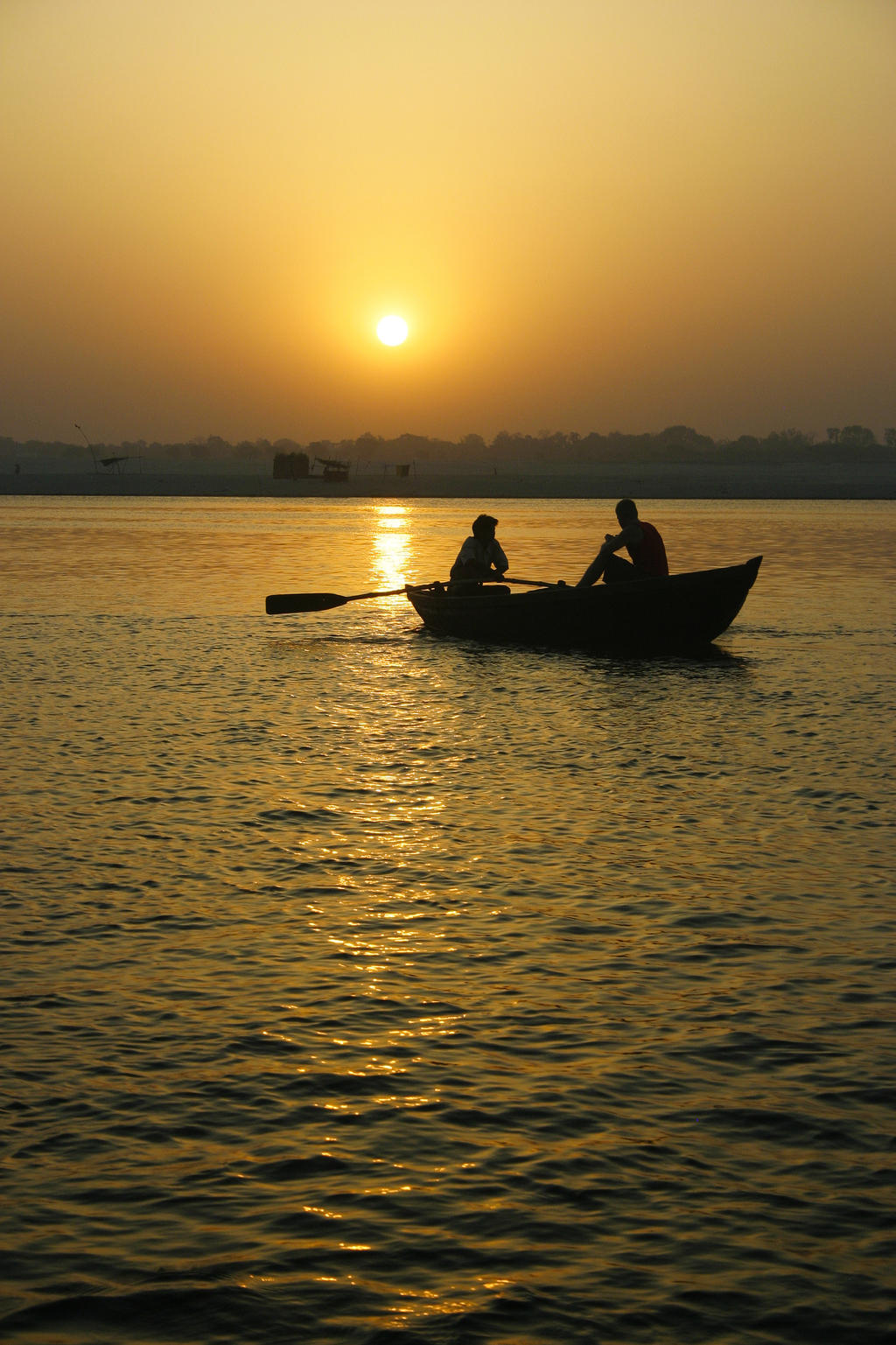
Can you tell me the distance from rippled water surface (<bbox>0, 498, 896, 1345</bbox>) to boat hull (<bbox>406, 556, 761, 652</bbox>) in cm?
444

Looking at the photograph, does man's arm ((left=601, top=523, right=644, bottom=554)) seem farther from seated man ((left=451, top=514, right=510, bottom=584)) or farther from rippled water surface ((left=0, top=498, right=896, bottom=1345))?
rippled water surface ((left=0, top=498, right=896, bottom=1345))

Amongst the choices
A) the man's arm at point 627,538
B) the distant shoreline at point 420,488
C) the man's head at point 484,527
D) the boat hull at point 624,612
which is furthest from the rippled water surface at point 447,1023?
the distant shoreline at point 420,488

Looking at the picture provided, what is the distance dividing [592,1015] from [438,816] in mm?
4133

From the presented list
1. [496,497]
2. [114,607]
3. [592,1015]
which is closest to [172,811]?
[592,1015]

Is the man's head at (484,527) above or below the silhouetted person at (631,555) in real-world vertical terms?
above

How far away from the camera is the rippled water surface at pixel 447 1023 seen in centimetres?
450

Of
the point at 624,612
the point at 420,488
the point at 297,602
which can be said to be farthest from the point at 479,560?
the point at 420,488

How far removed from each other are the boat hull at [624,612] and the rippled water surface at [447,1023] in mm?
4445

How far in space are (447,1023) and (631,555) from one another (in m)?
14.5

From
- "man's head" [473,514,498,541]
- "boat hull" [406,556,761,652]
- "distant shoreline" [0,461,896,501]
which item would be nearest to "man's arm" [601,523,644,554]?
"boat hull" [406,556,761,652]

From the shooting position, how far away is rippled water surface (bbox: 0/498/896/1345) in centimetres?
450

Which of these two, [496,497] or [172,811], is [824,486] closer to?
[496,497]

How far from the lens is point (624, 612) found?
802 inches

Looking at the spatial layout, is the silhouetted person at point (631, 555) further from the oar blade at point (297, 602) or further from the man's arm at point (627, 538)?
the oar blade at point (297, 602)
